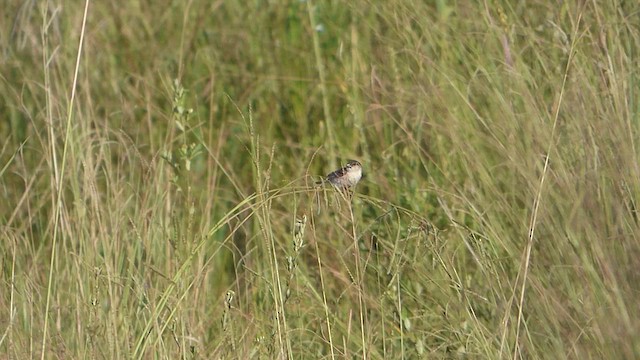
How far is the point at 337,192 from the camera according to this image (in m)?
2.57

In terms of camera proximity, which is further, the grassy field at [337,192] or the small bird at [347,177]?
the small bird at [347,177]

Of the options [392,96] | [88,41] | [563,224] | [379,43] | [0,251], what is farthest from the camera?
[88,41]

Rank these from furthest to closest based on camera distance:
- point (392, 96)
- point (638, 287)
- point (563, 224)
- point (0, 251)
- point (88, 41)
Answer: point (88, 41) < point (392, 96) < point (0, 251) < point (563, 224) < point (638, 287)

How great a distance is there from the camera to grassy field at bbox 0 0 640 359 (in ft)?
8.30

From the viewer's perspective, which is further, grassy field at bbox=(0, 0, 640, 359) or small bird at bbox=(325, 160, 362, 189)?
small bird at bbox=(325, 160, 362, 189)

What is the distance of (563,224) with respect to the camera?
2.67 m

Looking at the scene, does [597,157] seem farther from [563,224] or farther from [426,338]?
[426,338]

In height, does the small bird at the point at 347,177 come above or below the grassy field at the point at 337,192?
above

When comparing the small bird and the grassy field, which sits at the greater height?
the small bird

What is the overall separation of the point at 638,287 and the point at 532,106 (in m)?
0.68

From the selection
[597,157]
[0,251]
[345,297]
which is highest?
[597,157]

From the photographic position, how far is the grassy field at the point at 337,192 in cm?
253

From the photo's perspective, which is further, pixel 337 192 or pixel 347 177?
pixel 347 177

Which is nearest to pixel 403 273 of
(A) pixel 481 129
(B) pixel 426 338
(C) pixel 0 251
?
(B) pixel 426 338
